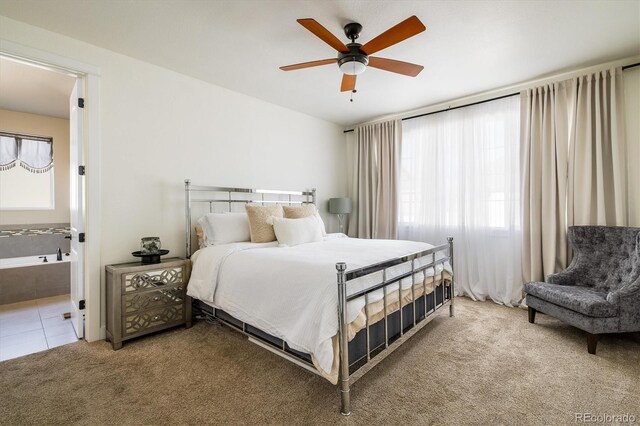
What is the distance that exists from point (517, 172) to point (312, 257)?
2970mm

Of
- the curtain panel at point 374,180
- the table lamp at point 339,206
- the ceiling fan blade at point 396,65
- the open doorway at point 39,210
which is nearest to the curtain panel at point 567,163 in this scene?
the curtain panel at point 374,180

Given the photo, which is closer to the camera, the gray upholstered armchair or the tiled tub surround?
the gray upholstered armchair

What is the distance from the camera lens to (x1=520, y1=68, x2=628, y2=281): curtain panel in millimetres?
2980

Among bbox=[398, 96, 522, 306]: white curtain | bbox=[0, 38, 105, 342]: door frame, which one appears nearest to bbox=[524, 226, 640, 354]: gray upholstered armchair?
bbox=[398, 96, 522, 306]: white curtain

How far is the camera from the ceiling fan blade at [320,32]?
6.01ft

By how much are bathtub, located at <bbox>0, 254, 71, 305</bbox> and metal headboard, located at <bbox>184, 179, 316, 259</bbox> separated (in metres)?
2.37

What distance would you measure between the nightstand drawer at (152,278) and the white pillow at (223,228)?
0.41 metres

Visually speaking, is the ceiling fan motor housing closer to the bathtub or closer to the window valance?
the bathtub

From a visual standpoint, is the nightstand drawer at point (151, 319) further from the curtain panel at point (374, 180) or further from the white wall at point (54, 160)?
the white wall at point (54, 160)

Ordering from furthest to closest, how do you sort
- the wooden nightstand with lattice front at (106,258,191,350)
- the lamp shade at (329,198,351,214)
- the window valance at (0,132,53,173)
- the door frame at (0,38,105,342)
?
the lamp shade at (329,198,351,214)
the window valance at (0,132,53,173)
the door frame at (0,38,105,342)
the wooden nightstand with lattice front at (106,258,191,350)

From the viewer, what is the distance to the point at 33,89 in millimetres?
3600

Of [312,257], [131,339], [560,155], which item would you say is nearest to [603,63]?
[560,155]

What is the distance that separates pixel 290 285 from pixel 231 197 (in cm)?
217

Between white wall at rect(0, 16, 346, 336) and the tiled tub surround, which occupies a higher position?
white wall at rect(0, 16, 346, 336)
